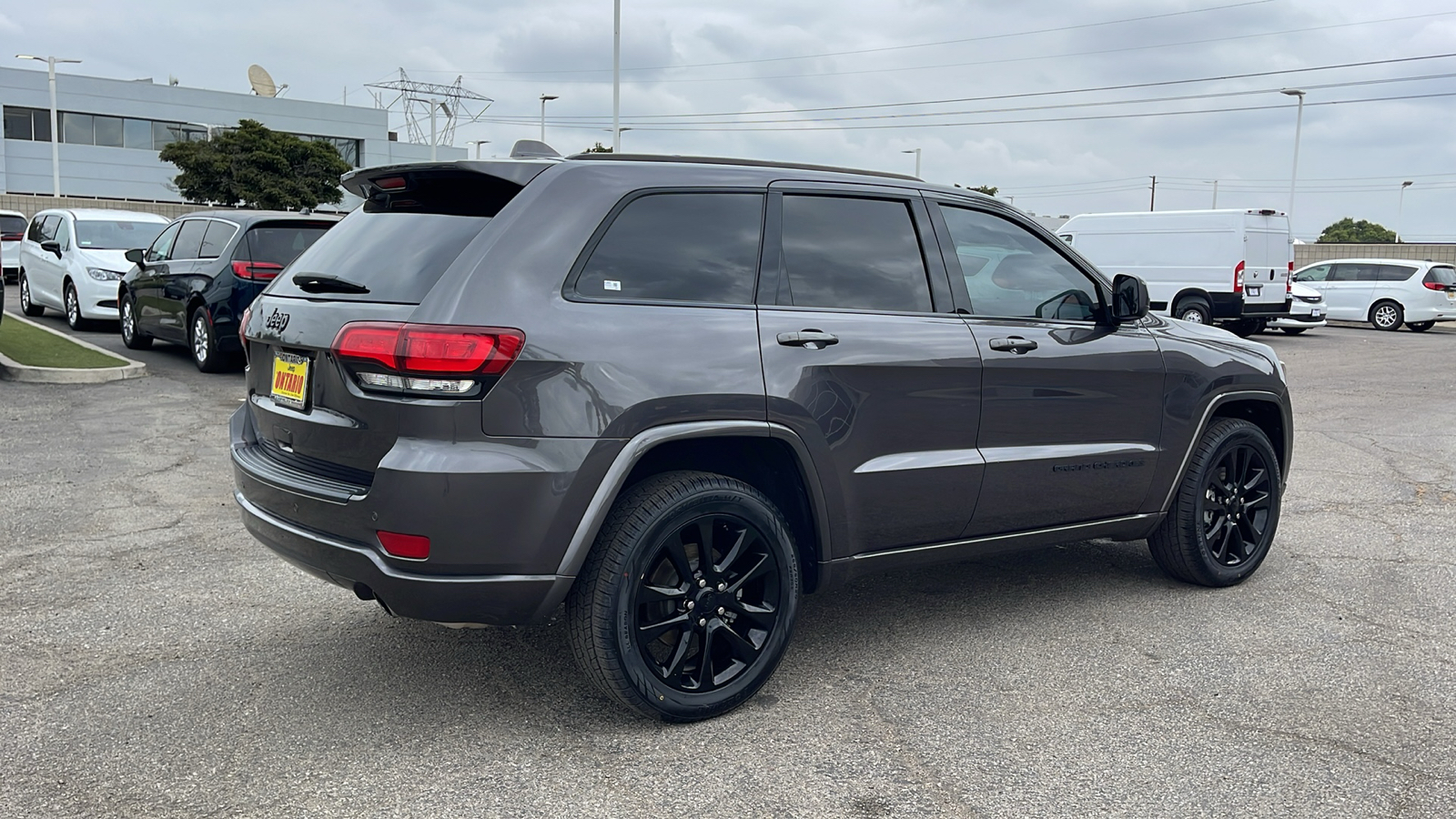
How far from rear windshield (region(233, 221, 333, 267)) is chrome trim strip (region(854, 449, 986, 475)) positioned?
8.32 m

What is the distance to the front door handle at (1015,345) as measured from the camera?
4.32m

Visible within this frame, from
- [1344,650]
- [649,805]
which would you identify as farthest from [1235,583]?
[649,805]

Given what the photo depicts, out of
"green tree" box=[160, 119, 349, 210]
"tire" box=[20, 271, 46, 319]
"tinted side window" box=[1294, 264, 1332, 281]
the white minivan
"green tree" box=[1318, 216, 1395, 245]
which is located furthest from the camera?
"green tree" box=[1318, 216, 1395, 245]

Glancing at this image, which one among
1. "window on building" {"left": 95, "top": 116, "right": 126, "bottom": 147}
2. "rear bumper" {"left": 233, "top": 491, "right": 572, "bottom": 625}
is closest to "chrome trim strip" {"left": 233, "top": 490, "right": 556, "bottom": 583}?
"rear bumper" {"left": 233, "top": 491, "right": 572, "bottom": 625}

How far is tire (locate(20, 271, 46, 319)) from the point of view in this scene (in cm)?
1749

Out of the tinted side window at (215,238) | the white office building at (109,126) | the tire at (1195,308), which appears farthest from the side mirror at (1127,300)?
the white office building at (109,126)

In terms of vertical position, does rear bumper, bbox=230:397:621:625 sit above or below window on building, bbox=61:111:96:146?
below

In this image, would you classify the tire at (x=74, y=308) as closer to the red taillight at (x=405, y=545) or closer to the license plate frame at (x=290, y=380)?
the license plate frame at (x=290, y=380)

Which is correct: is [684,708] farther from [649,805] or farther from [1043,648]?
[1043,648]

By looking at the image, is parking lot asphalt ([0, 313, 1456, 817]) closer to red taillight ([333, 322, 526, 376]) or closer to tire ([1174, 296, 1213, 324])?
red taillight ([333, 322, 526, 376])

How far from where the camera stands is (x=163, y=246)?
496 inches

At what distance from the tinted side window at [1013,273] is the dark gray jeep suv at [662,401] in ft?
0.05

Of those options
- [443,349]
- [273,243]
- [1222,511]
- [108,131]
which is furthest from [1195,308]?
[108,131]

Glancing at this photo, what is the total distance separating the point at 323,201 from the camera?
52.7m
